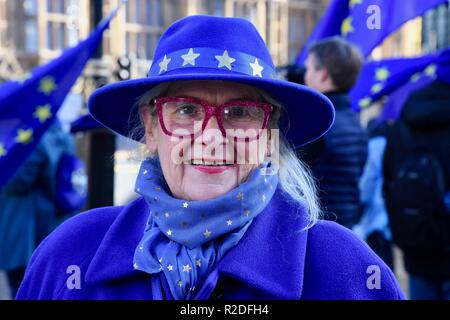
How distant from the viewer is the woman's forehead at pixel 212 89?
1.48 m

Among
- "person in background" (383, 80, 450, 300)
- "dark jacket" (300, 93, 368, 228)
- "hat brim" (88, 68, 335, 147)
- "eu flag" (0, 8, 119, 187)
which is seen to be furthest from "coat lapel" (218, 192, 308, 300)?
"eu flag" (0, 8, 119, 187)

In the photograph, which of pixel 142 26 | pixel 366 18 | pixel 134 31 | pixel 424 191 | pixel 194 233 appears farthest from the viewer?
pixel 142 26

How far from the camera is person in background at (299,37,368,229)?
2.97m

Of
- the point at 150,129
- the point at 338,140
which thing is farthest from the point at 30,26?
the point at 150,129

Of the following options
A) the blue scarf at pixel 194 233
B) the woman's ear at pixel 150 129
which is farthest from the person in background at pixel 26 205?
the blue scarf at pixel 194 233

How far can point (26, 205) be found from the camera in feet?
14.3

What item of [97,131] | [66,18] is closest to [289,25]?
[66,18]

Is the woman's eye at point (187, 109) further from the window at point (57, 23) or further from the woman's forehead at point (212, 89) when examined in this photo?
the window at point (57, 23)

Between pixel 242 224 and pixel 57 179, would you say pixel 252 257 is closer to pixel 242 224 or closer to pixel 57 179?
pixel 242 224

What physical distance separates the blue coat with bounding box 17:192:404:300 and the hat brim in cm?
20

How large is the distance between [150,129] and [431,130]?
2.12m

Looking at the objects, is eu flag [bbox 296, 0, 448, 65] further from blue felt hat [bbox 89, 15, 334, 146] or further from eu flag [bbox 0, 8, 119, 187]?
blue felt hat [bbox 89, 15, 334, 146]

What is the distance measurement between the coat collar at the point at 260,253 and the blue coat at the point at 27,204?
111 inches

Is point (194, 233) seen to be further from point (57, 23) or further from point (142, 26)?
point (142, 26)
